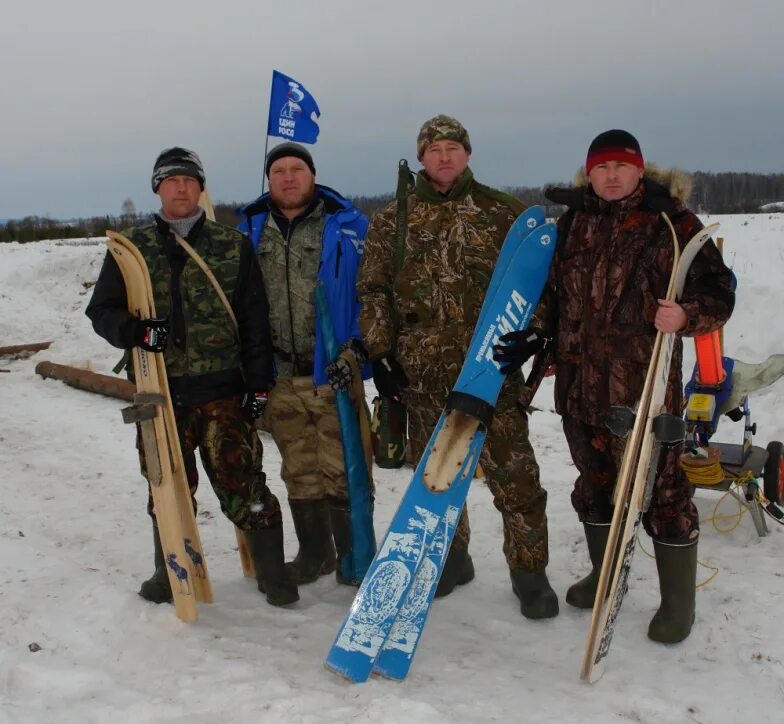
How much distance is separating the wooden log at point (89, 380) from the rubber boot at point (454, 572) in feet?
16.5

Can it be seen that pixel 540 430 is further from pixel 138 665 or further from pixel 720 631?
pixel 138 665

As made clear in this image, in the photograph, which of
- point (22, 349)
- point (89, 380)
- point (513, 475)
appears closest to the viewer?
point (513, 475)

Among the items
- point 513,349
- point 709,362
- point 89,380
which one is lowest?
point 89,380

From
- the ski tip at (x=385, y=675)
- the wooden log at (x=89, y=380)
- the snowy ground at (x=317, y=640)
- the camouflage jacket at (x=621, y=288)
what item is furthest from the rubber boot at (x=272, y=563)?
the wooden log at (x=89, y=380)

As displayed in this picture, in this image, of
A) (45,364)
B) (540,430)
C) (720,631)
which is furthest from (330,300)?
(45,364)

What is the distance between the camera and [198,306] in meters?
3.29

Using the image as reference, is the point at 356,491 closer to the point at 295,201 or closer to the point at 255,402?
the point at 255,402

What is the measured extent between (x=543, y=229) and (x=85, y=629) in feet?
9.14

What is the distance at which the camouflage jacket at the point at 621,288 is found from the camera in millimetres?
2865

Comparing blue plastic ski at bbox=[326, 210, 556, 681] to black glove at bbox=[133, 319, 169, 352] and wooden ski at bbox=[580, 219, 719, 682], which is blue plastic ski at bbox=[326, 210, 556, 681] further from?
black glove at bbox=[133, 319, 169, 352]

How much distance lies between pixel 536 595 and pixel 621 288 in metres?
1.59

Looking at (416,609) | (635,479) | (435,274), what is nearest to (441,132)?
(435,274)

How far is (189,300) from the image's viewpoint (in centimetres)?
329

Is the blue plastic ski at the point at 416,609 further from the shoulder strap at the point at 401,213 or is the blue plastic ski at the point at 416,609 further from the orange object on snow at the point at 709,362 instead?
the orange object on snow at the point at 709,362
